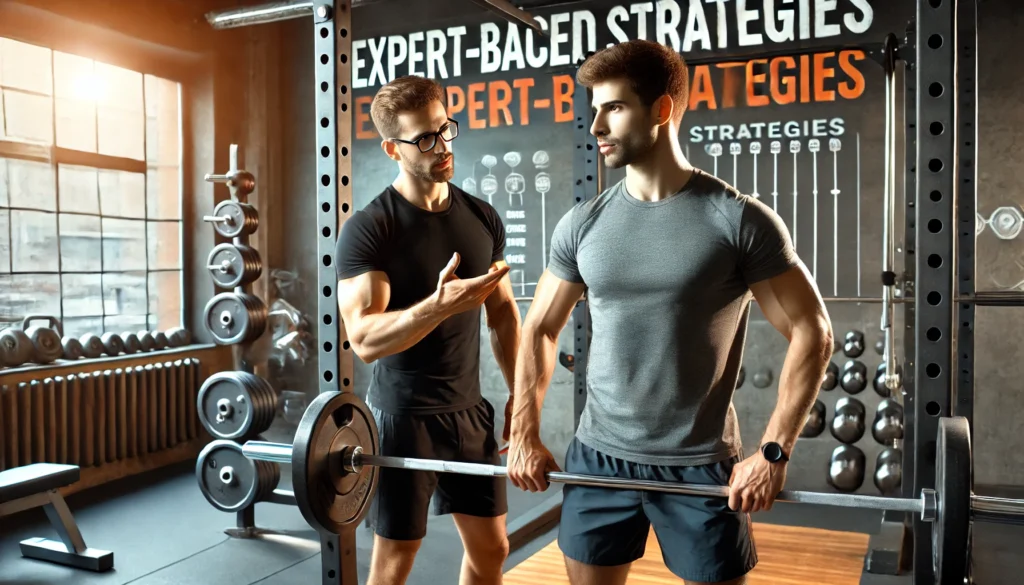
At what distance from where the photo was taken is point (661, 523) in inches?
70.2

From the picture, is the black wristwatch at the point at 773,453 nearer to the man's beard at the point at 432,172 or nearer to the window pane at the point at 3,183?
the man's beard at the point at 432,172

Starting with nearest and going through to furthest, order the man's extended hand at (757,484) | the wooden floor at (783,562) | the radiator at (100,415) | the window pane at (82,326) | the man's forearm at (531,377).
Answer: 1. the man's extended hand at (757,484)
2. the man's forearm at (531,377)
3. the wooden floor at (783,562)
4. the radiator at (100,415)
5. the window pane at (82,326)

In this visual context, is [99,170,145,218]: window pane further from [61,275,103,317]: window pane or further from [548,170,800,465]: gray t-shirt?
[548,170,800,465]: gray t-shirt

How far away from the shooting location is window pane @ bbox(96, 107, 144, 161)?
217 inches

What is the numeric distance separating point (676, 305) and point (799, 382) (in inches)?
10.7

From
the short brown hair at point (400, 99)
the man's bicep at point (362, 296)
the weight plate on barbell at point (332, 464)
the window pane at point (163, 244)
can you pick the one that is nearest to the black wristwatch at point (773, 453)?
the weight plate on barbell at point (332, 464)

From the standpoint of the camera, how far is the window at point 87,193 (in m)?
4.95

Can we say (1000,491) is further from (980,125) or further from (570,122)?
(570,122)

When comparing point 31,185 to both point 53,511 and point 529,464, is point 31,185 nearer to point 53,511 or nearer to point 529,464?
point 53,511

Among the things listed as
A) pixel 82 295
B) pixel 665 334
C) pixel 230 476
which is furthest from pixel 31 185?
pixel 665 334

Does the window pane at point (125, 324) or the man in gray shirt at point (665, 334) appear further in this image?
the window pane at point (125, 324)

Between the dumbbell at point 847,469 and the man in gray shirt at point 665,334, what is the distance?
2.31m

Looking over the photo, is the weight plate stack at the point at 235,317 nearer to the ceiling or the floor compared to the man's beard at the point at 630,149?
nearer to the floor

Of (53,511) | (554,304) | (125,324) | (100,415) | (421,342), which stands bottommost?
(53,511)
